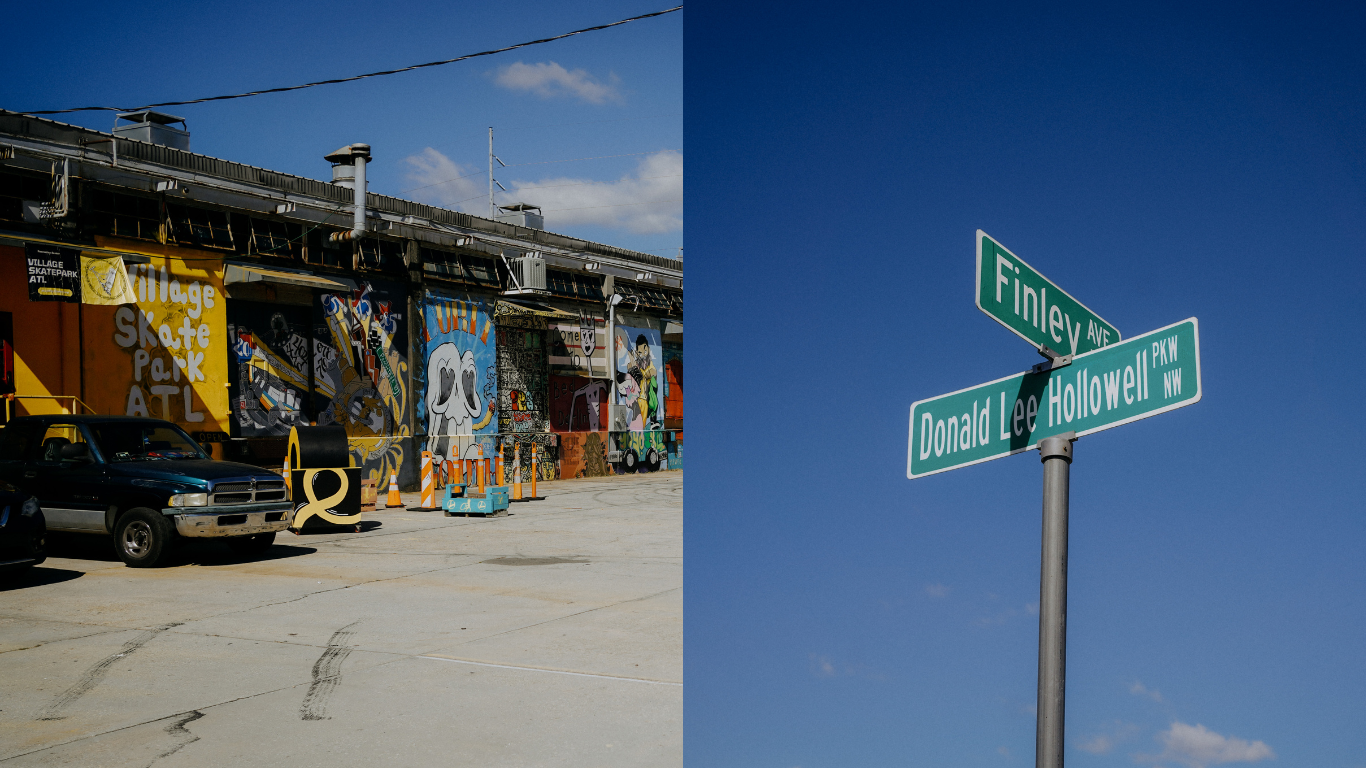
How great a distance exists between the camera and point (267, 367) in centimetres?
2258

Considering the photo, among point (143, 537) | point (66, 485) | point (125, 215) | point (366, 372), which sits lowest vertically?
point (143, 537)

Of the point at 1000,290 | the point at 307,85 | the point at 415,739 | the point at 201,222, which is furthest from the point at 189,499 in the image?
the point at 1000,290

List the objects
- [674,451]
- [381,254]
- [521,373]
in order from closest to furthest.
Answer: [381,254] → [521,373] → [674,451]

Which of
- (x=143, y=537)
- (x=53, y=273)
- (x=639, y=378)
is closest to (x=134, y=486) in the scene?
(x=143, y=537)

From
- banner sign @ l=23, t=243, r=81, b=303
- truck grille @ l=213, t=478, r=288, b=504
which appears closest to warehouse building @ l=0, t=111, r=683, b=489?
banner sign @ l=23, t=243, r=81, b=303

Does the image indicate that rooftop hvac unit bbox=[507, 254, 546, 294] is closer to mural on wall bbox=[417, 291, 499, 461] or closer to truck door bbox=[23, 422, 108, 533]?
mural on wall bbox=[417, 291, 499, 461]

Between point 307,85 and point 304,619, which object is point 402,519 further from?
point 304,619

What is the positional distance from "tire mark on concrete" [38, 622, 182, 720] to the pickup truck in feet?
13.0

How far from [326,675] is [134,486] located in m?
7.08

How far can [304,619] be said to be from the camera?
9.34 meters

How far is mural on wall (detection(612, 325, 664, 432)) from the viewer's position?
116 ft

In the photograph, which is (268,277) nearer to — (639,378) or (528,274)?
(528,274)

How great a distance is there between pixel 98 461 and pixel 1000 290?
43.6 ft

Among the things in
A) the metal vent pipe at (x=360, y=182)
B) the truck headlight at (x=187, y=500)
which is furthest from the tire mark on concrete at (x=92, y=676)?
the metal vent pipe at (x=360, y=182)
